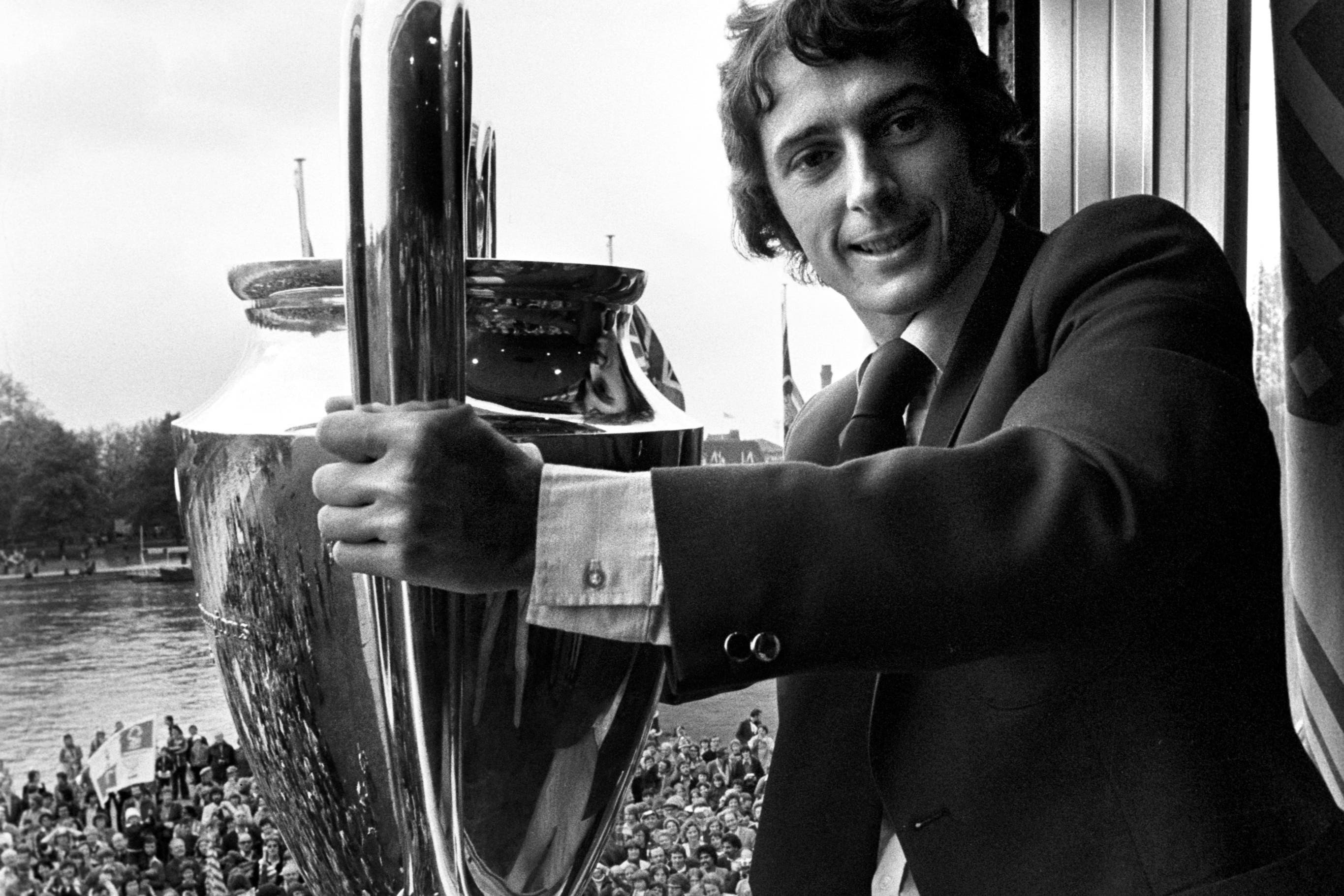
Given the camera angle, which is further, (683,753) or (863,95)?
(683,753)

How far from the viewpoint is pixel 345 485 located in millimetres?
389

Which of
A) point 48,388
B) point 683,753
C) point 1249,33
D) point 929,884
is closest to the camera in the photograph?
point 48,388

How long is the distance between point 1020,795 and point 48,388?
620 mm

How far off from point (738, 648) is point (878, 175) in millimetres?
519

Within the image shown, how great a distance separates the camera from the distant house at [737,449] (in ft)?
3.31

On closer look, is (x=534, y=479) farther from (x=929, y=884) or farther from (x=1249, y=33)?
(x=1249, y=33)

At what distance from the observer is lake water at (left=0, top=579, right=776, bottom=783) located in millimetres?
672

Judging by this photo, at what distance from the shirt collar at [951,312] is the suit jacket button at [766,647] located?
53cm

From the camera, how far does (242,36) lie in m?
0.75

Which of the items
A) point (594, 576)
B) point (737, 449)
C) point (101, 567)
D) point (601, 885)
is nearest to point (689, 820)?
point (601, 885)

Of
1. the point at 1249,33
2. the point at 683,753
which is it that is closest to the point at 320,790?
the point at 683,753

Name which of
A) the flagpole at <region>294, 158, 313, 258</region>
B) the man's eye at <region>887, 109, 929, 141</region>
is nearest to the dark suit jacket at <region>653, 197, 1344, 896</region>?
the man's eye at <region>887, 109, 929, 141</region>

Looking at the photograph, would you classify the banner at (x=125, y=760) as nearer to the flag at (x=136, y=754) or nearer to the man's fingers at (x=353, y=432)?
the flag at (x=136, y=754)

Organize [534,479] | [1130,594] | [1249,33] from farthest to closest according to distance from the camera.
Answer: [1249,33] → [1130,594] → [534,479]
